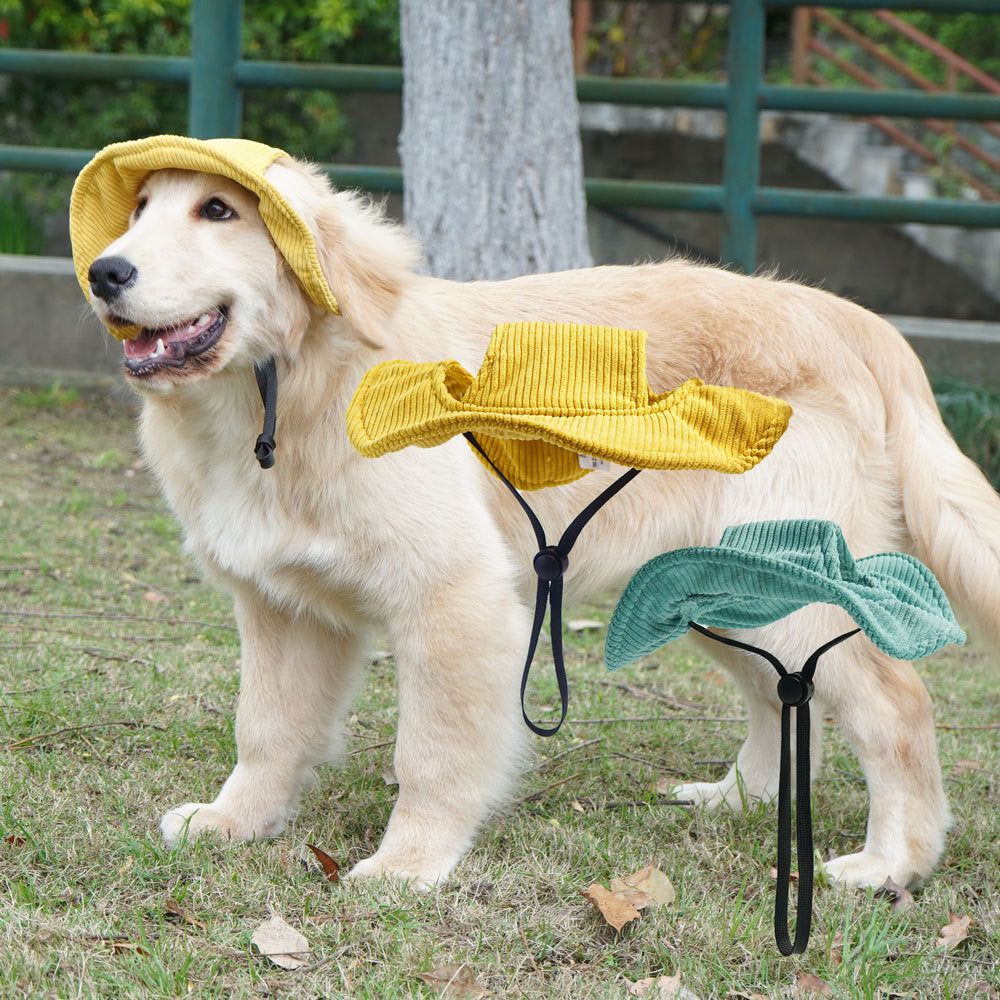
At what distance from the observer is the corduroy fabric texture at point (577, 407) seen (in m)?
1.92

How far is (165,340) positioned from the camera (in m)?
2.43

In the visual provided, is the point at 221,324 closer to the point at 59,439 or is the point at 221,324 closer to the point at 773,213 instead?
the point at 59,439

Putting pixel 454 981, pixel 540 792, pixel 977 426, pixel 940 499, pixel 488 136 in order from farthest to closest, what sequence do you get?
pixel 977 426 → pixel 488 136 → pixel 540 792 → pixel 940 499 → pixel 454 981

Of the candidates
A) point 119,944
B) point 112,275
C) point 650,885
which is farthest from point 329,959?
point 112,275

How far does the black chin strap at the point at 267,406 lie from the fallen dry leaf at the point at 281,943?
0.94 metres

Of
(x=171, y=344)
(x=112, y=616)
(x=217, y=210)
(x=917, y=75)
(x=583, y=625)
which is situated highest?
(x=917, y=75)

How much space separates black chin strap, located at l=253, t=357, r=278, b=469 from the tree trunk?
3109 millimetres

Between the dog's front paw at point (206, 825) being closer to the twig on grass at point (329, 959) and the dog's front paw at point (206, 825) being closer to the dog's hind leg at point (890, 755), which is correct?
the twig on grass at point (329, 959)

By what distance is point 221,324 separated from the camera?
2.49 metres

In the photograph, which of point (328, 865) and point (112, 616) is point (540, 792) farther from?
point (112, 616)

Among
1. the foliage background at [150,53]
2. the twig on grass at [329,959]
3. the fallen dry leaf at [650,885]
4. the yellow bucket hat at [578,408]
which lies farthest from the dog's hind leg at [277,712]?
the foliage background at [150,53]

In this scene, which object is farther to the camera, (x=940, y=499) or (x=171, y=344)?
(x=940, y=499)

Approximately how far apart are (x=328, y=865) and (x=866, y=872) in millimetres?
1238

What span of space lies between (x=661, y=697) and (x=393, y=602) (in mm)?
1677
